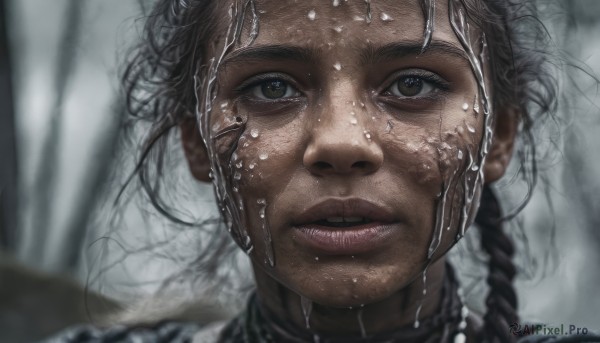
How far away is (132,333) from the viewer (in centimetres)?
225

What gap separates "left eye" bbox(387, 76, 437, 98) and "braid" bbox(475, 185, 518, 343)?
43cm

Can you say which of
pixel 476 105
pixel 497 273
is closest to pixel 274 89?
pixel 476 105

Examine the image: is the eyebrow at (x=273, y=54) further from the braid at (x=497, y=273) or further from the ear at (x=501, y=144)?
the braid at (x=497, y=273)

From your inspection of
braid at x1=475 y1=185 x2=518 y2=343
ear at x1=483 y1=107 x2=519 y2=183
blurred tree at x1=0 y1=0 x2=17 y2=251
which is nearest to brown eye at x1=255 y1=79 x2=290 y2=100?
ear at x1=483 y1=107 x2=519 y2=183

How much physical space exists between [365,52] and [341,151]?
0.22 m

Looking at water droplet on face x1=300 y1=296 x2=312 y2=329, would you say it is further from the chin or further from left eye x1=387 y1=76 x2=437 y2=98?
left eye x1=387 y1=76 x2=437 y2=98

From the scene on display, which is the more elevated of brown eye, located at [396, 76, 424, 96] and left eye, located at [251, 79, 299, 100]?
brown eye, located at [396, 76, 424, 96]

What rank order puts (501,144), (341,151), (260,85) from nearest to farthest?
(341,151) < (260,85) < (501,144)

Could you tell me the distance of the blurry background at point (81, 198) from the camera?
2.83m

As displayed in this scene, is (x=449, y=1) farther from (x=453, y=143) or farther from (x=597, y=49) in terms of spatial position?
(x=597, y=49)

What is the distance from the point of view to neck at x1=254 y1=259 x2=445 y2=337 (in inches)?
69.9

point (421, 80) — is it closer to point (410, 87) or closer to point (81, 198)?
point (410, 87)

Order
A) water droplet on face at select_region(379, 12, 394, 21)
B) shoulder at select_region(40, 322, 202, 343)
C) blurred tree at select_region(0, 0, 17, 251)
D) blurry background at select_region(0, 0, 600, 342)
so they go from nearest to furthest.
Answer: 1. water droplet on face at select_region(379, 12, 394, 21)
2. shoulder at select_region(40, 322, 202, 343)
3. blurry background at select_region(0, 0, 600, 342)
4. blurred tree at select_region(0, 0, 17, 251)

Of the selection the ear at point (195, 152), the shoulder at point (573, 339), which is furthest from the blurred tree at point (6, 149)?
the shoulder at point (573, 339)
